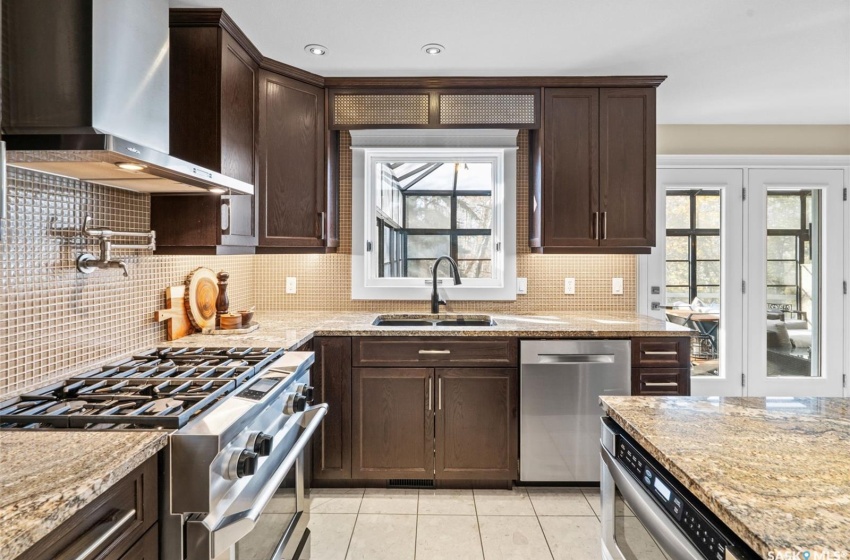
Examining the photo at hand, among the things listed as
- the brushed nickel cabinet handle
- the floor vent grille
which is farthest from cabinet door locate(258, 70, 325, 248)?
the brushed nickel cabinet handle

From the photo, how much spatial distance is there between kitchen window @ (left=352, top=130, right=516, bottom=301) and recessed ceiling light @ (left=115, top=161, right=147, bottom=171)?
1763 mm

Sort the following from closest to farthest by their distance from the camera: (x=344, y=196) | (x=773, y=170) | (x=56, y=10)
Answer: (x=56, y=10) → (x=344, y=196) → (x=773, y=170)

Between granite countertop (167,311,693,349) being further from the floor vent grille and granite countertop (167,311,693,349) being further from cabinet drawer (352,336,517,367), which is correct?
the floor vent grille

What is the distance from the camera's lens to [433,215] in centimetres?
319

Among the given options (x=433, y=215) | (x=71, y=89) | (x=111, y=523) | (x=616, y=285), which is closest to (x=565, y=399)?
(x=616, y=285)

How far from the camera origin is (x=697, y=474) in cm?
85

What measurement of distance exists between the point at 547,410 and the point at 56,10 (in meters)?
2.55

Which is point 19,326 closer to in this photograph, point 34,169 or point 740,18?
point 34,169

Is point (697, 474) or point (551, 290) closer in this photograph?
point (697, 474)

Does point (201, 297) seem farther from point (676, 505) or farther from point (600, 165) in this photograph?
point (600, 165)

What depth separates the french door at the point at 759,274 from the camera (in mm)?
3469

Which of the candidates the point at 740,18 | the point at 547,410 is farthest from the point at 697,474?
the point at 740,18

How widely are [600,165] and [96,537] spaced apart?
9.21 feet

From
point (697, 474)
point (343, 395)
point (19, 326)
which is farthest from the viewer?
point (343, 395)
